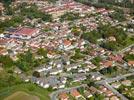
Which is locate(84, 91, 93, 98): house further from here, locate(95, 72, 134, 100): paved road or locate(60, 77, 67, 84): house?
locate(60, 77, 67, 84): house

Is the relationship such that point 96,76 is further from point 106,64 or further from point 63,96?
point 63,96

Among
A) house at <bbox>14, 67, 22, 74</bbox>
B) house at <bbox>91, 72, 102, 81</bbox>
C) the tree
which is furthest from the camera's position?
the tree

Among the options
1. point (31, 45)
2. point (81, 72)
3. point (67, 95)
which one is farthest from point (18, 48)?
point (67, 95)

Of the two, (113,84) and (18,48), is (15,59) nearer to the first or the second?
(18,48)

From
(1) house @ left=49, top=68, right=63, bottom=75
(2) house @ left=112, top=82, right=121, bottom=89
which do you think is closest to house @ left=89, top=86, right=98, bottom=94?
(2) house @ left=112, top=82, right=121, bottom=89

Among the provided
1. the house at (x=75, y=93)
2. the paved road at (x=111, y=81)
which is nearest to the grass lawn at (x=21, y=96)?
the house at (x=75, y=93)

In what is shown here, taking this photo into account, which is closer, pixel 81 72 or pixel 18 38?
pixel 81 72

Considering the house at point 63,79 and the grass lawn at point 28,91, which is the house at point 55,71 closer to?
the house at point 63,79
